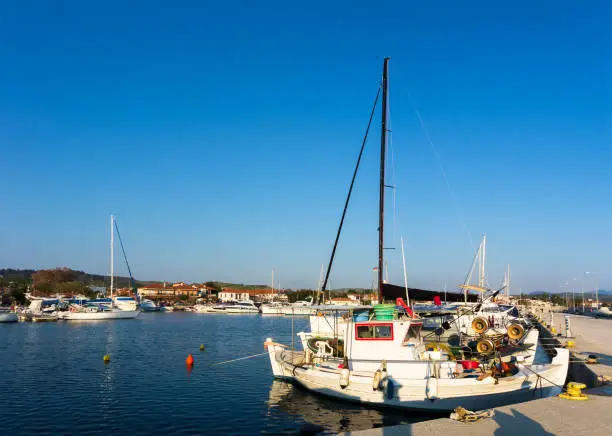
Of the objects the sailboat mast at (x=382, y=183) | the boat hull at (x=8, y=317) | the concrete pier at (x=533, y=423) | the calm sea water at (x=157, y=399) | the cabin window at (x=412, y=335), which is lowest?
the boat hull at (x=8, y=317)

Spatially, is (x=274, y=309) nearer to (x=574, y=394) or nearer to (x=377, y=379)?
(x=377, y=379)

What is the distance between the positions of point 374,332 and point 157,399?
11.1 m

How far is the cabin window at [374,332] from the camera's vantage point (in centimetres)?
2170

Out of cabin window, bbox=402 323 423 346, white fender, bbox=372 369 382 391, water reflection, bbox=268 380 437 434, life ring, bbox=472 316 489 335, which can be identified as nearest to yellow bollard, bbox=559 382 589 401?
water reflection, bbox=268 380 437 434

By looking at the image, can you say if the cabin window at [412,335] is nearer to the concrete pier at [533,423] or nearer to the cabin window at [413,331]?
the cabin window at [413,331]

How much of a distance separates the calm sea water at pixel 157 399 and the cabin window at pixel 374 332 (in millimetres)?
3030

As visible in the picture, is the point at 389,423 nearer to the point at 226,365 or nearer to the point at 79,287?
the point at 226,365

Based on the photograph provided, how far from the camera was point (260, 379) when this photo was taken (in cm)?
2845

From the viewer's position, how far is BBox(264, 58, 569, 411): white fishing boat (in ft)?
60.8

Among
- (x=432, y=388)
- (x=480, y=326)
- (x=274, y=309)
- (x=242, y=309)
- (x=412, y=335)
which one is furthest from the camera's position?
(x=242, y=309)

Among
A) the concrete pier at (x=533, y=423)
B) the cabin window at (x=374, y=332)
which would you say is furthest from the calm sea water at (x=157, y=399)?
the concrete pier at (x=533, y=423)

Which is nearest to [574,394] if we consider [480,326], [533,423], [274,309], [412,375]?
[533,423]

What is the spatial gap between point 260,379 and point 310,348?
449 centimetres

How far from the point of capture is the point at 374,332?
2183 cm
